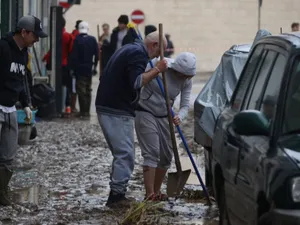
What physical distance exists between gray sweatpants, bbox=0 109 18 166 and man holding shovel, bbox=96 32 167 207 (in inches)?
31.9

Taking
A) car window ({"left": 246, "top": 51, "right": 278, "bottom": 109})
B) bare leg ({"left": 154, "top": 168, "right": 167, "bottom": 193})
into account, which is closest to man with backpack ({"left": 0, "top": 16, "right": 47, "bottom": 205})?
bare leg ({"left": 154, "top": 168, "right": 167, "bottom": 193})

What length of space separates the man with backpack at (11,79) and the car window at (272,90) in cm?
311

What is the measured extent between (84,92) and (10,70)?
35.1 ft

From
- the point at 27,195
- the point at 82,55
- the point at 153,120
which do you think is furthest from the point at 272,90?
the point at 82,55

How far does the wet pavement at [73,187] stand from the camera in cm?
923

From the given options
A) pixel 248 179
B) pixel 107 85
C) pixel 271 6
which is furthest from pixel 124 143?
pixel 271 6

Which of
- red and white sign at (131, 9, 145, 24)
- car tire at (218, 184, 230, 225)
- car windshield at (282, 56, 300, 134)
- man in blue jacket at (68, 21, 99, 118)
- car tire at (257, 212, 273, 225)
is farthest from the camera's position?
red and white sign at (131, 9, 145, 24)

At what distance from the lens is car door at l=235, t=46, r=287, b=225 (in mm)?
6387

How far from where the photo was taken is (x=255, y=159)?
252 inches

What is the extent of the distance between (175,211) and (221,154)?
2146 millimetres

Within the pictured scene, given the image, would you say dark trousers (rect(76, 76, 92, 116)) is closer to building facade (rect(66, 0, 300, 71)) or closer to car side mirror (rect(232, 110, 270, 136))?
car side mirror (rect(232, 110, 270, 136))

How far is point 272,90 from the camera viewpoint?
6816 millimetres

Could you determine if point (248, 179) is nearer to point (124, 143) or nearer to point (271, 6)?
point (124, 143)

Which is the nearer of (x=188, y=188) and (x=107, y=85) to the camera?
(x=107, y=85)
